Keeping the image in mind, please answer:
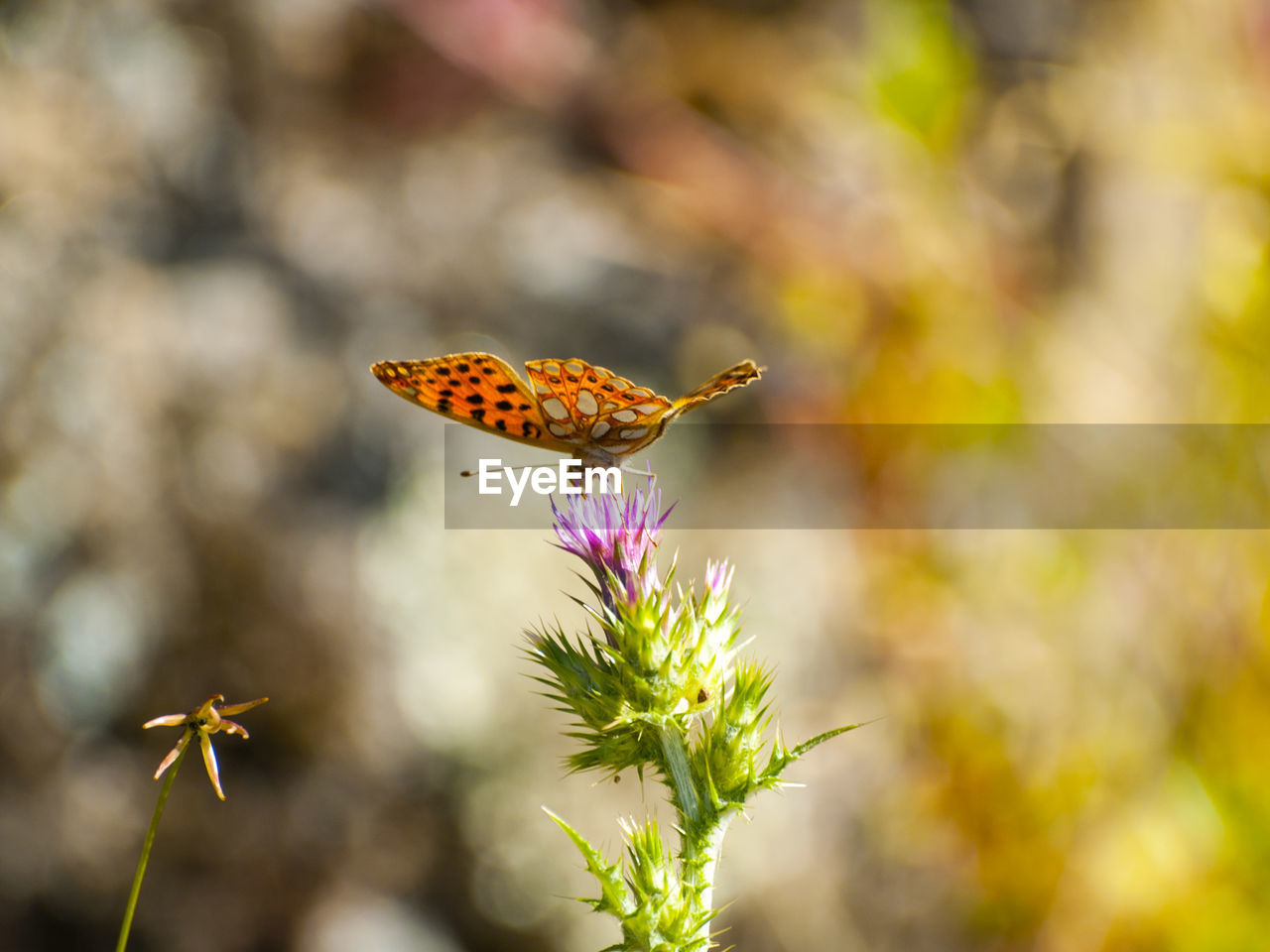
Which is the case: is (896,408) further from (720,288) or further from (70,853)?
(70,853)

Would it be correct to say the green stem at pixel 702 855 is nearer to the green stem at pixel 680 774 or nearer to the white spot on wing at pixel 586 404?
the green stem at pixel 680 774

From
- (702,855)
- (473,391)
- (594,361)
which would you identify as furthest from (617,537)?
(594,361)

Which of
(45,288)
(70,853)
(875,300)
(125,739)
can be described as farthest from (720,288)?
(70,853)

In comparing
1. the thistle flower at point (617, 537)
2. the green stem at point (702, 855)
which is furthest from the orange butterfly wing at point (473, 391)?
the green stem at point (702, 855)

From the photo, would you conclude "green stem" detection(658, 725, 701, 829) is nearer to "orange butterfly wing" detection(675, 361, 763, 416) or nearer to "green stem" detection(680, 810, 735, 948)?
"green stem" detection(680, 810, 735, 948)

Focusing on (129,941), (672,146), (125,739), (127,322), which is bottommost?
(129,941)

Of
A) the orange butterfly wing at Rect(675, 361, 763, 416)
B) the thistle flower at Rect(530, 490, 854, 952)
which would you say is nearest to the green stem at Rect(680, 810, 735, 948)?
the thistle flower at Rect(530, 490, 854, 952)

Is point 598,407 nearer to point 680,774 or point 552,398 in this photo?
point 552,398
